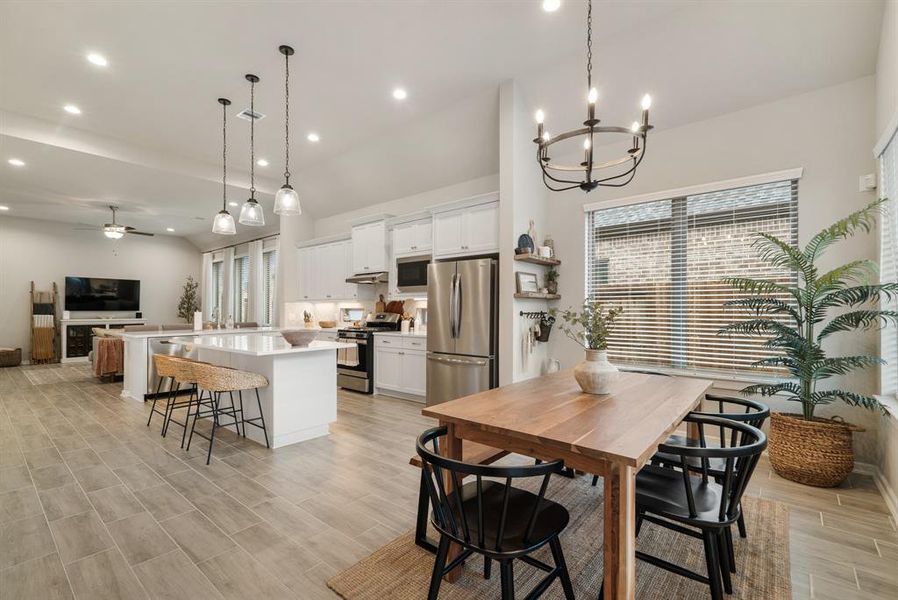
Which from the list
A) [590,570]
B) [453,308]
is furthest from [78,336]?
[590,570]

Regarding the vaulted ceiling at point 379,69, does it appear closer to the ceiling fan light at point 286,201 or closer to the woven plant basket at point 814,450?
the ceiling fan light at point 286,201

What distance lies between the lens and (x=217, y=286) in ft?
37.0

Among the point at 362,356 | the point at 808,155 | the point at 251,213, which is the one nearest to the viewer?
the point at 808,155

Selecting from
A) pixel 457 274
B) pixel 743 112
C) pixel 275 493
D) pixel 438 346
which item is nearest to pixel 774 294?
pixel 743 112

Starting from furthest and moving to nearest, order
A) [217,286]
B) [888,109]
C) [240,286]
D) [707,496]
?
[217,286], [240,286], [888,109], [707,496]

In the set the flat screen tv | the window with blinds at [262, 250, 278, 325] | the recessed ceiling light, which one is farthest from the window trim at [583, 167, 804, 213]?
the flat screen tv

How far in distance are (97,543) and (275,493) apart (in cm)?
93

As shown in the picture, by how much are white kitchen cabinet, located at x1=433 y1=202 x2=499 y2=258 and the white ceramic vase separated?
2.64 m

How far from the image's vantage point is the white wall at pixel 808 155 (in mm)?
3178

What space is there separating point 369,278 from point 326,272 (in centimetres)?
130

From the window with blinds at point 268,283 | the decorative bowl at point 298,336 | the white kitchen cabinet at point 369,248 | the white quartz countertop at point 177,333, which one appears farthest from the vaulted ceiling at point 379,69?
the window with blinds at point 268,283

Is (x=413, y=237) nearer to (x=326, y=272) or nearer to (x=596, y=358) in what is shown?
(x=326, y=272)

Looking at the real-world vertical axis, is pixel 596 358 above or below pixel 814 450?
above

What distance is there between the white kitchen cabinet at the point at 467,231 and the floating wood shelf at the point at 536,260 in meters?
0.48
